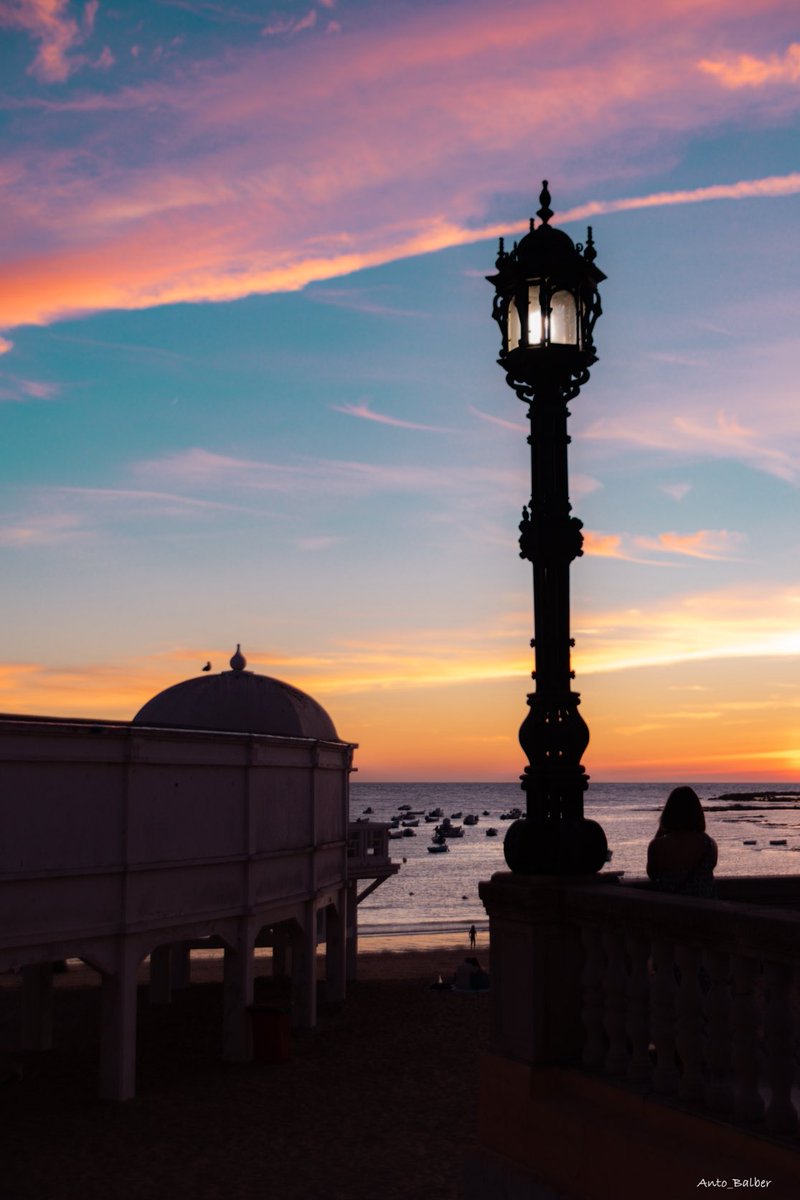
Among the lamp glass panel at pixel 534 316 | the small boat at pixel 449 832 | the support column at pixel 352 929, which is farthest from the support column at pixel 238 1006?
the small boat at pixel 449 832

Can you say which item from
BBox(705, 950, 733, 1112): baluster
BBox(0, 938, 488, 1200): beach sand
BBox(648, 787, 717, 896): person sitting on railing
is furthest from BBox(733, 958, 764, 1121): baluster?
BBox(0, 938, 488, 1200): beach sand

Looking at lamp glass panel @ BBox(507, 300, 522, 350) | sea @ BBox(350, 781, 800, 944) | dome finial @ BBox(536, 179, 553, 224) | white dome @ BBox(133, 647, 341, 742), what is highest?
dome finial @ BBox(536, 179, 553, 224)

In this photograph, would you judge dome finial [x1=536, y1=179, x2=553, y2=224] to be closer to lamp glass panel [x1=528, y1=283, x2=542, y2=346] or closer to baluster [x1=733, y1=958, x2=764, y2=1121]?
lamp glass panel [x1=528, y1=283, x2=542, y2=346]

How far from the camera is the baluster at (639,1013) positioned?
6820 millimetres

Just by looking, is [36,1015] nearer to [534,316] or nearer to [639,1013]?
[639,1013]

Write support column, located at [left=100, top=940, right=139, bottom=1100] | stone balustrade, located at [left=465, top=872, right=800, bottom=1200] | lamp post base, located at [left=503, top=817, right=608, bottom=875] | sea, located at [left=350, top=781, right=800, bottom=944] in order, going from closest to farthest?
stone balustrade, located at [left=465, top=872, right=800, bottom=1200]
lamp post base, located at [left=503, top=817, right=608, bottom=875]
support column, located at [left=100, top=940, right=139, bottom=1100]
sea, located at [left=350, top=781, right=800, bottom=944]

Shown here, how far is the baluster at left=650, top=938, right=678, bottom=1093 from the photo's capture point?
6586 millimetres

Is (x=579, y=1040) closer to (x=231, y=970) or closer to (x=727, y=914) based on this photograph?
(x=727, y=914)

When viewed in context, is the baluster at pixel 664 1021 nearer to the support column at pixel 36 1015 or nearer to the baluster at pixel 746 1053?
the baluster at pixel 746 1053

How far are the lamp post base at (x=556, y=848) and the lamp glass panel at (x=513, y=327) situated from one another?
337cm

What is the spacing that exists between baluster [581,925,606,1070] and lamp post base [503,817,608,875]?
20.9 inches

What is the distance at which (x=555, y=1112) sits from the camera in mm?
7199

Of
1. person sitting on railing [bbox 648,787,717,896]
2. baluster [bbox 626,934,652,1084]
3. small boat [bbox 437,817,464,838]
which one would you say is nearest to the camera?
baluster [bbox 626,934,652,1084]

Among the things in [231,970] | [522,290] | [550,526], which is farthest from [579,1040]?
[231,970]
